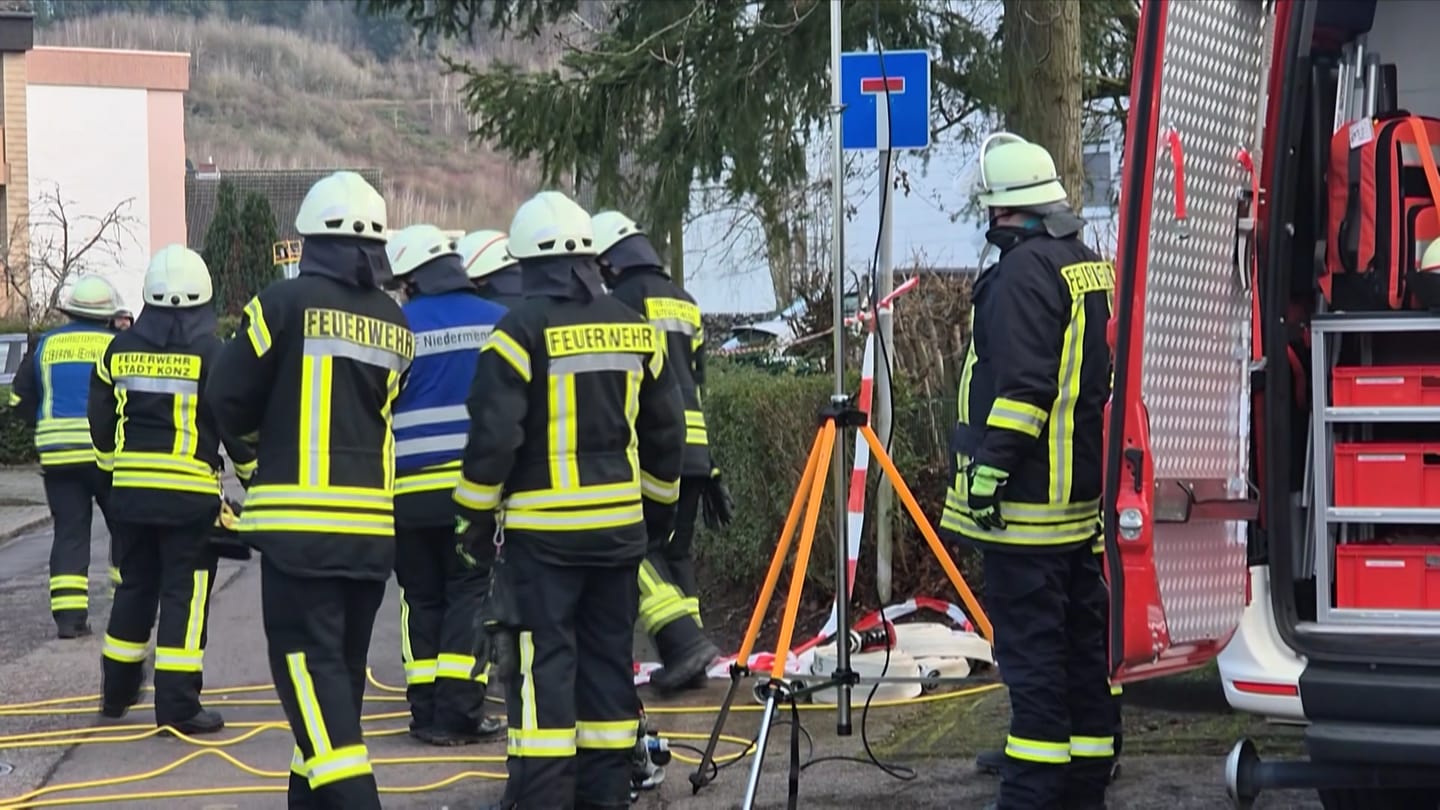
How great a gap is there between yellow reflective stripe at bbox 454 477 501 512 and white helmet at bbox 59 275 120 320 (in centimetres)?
471

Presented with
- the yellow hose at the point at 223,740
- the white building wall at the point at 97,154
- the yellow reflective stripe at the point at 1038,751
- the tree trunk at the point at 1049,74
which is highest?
the white building wall at the point at 97,154

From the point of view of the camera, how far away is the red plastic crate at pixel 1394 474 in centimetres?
458

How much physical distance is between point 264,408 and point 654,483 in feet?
4.86

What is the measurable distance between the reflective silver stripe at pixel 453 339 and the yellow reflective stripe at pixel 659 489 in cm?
124

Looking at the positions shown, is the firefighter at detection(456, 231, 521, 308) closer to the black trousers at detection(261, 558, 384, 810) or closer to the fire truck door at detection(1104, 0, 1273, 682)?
the black trousers at detection(261, 558, 384, 810)

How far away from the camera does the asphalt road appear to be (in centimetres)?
610

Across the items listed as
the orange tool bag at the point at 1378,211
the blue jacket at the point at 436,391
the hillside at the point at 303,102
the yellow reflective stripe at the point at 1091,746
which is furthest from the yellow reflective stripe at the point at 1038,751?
the hillside at the point at 303,102

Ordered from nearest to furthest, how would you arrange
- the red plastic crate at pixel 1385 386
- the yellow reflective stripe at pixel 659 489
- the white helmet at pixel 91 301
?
the red plastic crate at pixel 1385 386
the yellow reflective stripe at pixel 659 489
the white helmet at pixel 91 301

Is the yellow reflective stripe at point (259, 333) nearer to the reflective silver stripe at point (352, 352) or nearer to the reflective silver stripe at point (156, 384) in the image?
the reflective silver stripe at point (352, 352)

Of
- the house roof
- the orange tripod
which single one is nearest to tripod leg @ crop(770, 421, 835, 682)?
the orange tripod

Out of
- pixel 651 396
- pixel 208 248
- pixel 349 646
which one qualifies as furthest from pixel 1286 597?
pixel 208 248

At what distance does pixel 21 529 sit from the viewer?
1534cm

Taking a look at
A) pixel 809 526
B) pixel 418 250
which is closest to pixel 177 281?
pixel 418 250

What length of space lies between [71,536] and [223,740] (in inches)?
114
